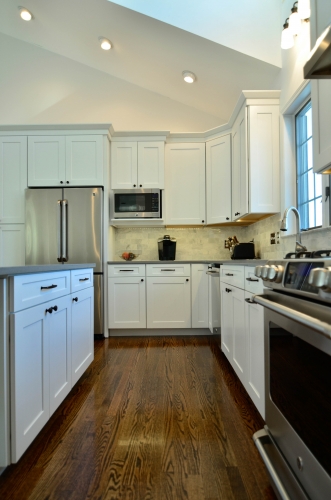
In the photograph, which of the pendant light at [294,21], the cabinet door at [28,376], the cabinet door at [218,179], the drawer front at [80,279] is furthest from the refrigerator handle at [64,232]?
the pendant light at [294,21]

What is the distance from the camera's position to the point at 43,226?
3.44 metres

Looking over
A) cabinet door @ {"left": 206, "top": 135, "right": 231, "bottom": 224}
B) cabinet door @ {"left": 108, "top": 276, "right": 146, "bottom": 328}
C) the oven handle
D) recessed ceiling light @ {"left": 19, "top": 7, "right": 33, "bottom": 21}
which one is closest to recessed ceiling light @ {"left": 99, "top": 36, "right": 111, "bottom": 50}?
recessed ceiling light @ {"left": 19, "top": 7, "right": 33, "bottom": 21}

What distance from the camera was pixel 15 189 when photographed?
3.54 m

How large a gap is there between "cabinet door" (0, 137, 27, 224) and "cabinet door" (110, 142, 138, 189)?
1070 millimetres

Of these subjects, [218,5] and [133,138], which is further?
[133,138]

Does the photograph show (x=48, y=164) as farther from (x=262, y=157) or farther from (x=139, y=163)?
(x=262, y=157)

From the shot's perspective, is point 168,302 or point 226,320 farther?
point 168,302

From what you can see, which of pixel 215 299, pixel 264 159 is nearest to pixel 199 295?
pixel 215 299

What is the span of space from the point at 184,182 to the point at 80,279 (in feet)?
7.22

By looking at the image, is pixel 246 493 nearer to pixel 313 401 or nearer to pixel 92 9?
pixel 313 401

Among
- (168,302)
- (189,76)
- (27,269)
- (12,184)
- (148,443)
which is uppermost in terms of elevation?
(189,76)

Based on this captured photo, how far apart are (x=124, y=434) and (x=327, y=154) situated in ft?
5.48

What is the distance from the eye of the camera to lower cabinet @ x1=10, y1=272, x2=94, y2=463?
115 cm

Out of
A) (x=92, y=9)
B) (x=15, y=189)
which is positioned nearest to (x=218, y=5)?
(x=92, y=9)
